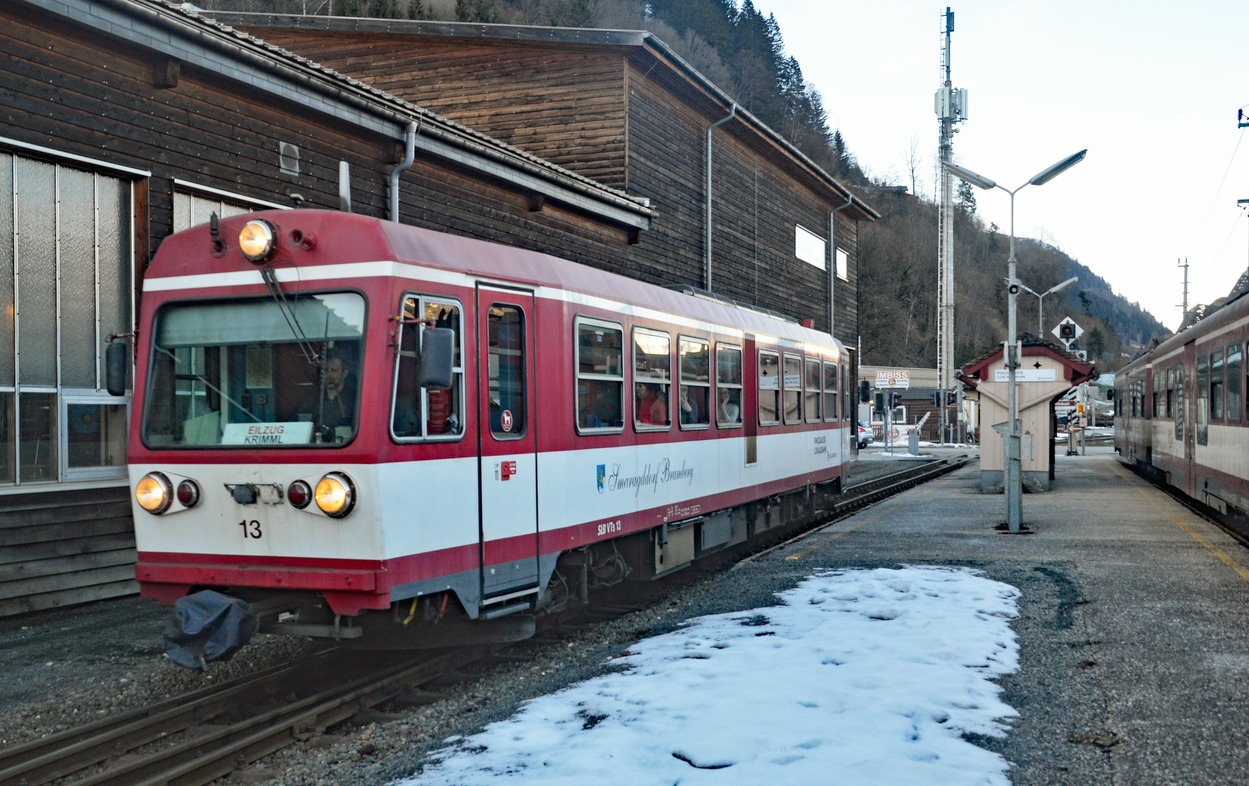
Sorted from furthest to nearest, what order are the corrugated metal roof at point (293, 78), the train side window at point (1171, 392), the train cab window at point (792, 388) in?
the train side window at point (1171, 392) → the train cab window at point (792, 388) → the corrugated metal roof at point (293, 78)

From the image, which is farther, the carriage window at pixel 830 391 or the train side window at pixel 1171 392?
the train side window at pixel 1171 392

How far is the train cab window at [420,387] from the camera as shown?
6172 mm

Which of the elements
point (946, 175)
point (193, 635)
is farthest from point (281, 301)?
point (946, 175)

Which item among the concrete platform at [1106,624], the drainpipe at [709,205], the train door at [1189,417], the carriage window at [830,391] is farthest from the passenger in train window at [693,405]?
the drainpipe at [709,205]

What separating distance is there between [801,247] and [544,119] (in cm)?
1069

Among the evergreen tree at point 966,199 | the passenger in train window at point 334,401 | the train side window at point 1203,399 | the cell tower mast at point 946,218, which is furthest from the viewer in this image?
the evergreen tree at point 966,199

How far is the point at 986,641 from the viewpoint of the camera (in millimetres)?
7418

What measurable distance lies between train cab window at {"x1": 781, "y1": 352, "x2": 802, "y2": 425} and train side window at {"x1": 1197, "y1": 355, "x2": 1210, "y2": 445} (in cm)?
591

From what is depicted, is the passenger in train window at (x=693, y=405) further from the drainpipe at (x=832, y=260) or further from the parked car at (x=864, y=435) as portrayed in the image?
the parked car at (x=864, y=435)

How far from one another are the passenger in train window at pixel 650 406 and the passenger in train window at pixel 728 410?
5.05 feet

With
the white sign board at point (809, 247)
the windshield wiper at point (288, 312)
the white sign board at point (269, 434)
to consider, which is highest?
the white sign board at point (809, 247)

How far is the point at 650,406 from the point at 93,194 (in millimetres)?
5281

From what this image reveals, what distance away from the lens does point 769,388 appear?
41.7ft

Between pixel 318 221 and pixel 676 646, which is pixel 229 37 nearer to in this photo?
pixel 318 221
